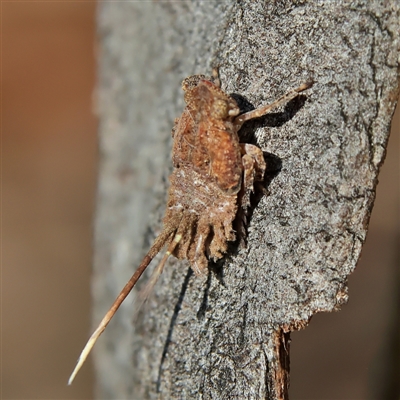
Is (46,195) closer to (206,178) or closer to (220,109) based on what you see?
(206,178)

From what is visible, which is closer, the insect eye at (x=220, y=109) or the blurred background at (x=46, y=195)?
the insect eye at (x=220, y=109)

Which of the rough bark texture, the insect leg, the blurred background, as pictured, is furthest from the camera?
the blurred background

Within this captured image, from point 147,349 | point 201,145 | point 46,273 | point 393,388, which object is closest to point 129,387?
point 147,349

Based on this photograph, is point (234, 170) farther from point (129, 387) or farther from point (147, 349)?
point (129, 387)

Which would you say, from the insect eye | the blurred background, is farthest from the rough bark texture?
the blurred background

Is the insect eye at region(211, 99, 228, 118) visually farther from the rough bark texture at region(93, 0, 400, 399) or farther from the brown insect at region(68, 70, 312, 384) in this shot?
the rough bark texture at region(93, 0, 400, 399)

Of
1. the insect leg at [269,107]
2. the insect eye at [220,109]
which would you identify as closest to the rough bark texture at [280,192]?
the insect leg at [269,107]

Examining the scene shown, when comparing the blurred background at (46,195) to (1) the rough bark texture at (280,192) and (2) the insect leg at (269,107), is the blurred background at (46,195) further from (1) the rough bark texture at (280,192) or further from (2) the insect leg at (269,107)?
(2) the insect leg at (269,107)
